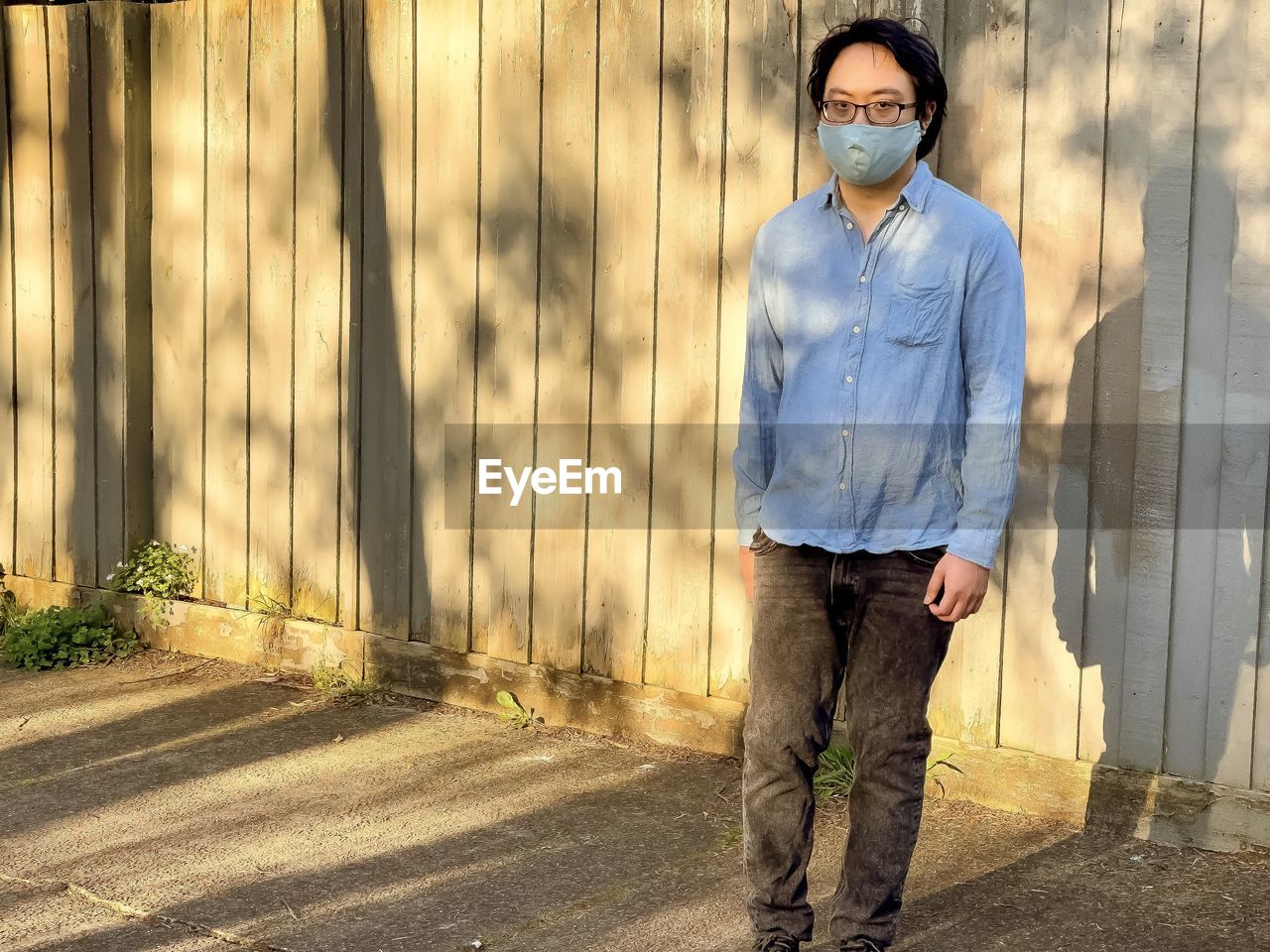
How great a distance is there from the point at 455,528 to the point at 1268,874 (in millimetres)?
2848

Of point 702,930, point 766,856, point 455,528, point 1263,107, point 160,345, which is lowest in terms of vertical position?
point 702,930

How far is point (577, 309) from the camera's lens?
5.34m

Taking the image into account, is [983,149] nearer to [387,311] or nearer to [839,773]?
[839,773]

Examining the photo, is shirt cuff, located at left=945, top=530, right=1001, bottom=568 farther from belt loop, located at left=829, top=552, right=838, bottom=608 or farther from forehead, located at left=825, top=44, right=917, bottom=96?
forehead, located at left=825, top=44, right=917, bottom=96

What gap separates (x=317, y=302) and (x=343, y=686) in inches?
55.6

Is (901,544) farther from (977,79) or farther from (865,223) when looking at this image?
(977,79)

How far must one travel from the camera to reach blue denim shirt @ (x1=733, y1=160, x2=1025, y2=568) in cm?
325

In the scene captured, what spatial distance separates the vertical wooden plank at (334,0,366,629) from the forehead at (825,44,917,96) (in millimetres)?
2913

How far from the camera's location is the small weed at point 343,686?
5840mm

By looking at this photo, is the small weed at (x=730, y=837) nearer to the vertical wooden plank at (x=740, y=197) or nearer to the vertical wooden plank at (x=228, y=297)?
the vertical wooden plank at (x=740, y=197)

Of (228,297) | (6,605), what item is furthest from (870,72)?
(6,605)

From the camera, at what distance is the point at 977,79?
4.45m

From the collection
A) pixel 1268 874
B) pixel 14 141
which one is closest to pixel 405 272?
pixel 14 141

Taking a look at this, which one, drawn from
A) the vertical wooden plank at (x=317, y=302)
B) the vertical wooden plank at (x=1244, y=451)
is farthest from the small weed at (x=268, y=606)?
the vertical wooden plank at (x=1244, y=451)
